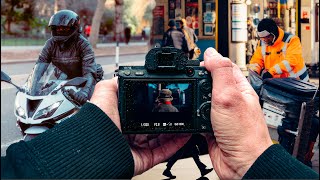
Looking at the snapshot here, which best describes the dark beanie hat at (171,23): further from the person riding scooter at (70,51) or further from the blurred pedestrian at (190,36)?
the person riding scooter at (70,51)

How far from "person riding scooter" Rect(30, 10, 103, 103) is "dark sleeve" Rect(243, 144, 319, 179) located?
3.16ft

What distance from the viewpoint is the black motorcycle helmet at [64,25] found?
1.42 metres

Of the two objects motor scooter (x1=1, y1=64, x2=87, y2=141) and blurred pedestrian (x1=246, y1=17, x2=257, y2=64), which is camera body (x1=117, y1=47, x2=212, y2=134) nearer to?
motor scooter (x1=1, y1=64, x2=87, y2=141)

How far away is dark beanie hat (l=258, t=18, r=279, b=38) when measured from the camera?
4.95ft

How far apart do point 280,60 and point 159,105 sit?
39.9 inches

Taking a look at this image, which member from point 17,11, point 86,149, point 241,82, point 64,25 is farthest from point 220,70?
point 64,25

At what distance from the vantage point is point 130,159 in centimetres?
51

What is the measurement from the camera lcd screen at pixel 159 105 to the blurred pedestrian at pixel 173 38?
0.83 m

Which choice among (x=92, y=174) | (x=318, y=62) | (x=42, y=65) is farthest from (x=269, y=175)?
(x=318, y=62)

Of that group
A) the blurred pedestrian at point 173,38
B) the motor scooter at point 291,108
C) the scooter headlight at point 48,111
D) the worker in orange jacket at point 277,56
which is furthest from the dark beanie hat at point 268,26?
the scooter headlight at point 48,111

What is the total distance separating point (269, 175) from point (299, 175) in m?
0.02

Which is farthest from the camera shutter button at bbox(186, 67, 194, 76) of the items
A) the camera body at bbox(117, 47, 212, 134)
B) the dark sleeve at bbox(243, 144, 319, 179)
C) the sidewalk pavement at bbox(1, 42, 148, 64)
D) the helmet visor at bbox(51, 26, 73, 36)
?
the helmet visor at bbox(51, 26, 73, 36)

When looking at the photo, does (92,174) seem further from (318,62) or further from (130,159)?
(318,62)

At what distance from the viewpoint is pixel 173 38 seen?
1.43 metres
